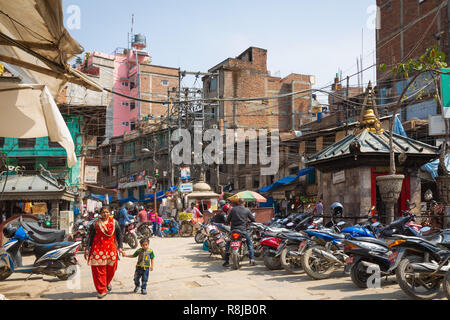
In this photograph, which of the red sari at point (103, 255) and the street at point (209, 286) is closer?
the street at point (209, 286)

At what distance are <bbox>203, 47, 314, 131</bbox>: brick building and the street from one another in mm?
31628

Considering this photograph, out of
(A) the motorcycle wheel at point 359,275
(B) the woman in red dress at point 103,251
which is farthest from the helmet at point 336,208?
(B) the woman in red dress at point 103,251

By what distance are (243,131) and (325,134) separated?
48.4 ft

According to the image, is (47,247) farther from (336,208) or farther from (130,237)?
(336,208)

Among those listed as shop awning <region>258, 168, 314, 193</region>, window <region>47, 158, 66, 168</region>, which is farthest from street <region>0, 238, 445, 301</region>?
window <region>47, 158, 66, 168</region>

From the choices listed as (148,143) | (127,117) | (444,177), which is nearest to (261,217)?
(444,177)

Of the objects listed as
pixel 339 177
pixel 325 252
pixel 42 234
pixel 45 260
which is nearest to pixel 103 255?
pixel 45 260

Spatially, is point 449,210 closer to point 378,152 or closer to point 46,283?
point 378,152

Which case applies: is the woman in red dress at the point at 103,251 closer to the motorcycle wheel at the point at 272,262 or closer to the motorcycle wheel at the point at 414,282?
the motorcycle wheel at the point at 272,262

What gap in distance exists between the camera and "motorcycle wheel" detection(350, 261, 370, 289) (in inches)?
288

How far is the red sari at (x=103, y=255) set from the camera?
7398 mm

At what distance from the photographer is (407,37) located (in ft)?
108

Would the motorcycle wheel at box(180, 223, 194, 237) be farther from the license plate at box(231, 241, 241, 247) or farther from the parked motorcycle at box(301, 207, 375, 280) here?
the parked motorcycle at box(301, 207, 375, 280)

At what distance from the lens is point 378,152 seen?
11.8 metres
